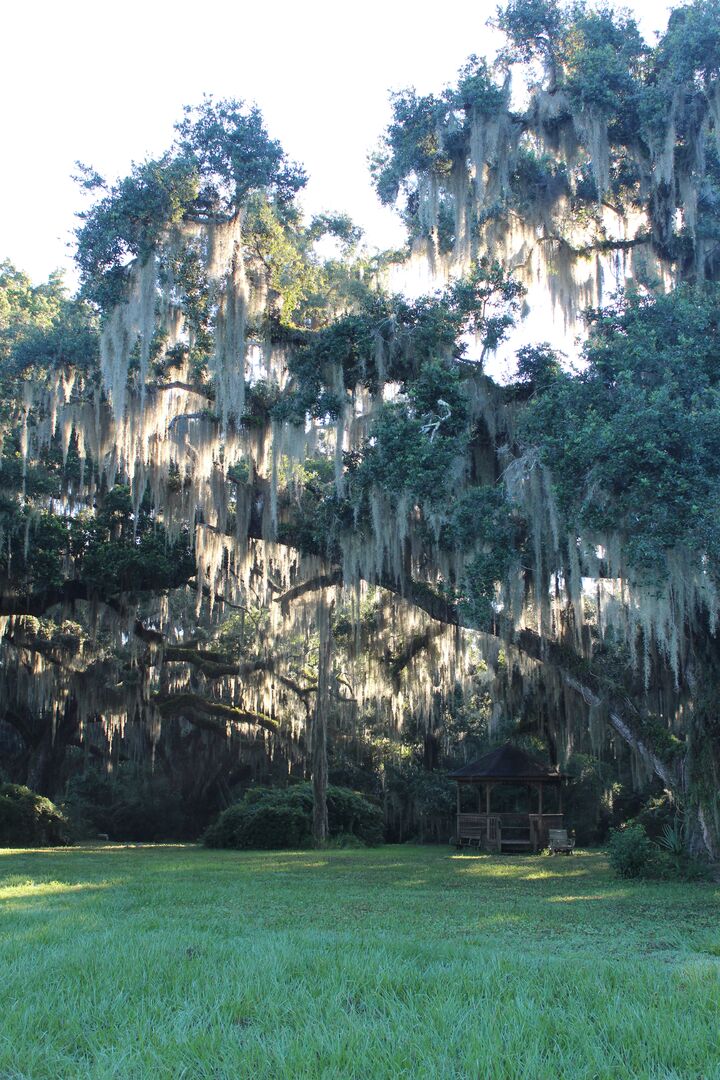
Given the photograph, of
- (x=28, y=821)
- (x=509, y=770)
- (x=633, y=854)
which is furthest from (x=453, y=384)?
(x=28, y=821)

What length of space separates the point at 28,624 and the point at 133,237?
12.5m

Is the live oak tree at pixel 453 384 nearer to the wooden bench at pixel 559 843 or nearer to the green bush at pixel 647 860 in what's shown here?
the green bush at pixel 647 860

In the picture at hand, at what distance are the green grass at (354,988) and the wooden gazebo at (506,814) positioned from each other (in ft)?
37.7

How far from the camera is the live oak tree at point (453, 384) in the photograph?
38.5ft

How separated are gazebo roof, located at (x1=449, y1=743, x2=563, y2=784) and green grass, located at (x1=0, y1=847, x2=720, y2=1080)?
38.0 feet

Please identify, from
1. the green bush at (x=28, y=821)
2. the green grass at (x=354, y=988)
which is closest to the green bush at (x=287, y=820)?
the green bush at (x=28, y=821)

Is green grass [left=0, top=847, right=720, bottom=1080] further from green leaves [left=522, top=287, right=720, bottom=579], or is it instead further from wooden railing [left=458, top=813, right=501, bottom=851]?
wooden railing [left=458, top=813, right=501, bottom=851]

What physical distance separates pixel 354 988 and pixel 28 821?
765 inches

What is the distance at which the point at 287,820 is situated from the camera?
877 inches

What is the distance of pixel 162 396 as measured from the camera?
16.1 metres

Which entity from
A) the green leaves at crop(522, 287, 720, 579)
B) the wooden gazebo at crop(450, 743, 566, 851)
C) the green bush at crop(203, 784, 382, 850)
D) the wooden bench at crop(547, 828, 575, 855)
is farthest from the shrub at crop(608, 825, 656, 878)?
the green bush at crop(203, 784, 382, 850)

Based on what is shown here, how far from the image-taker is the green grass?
378 centimetres

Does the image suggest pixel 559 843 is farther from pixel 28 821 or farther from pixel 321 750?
pixel 28 821

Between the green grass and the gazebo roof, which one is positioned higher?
the gazebo roof
